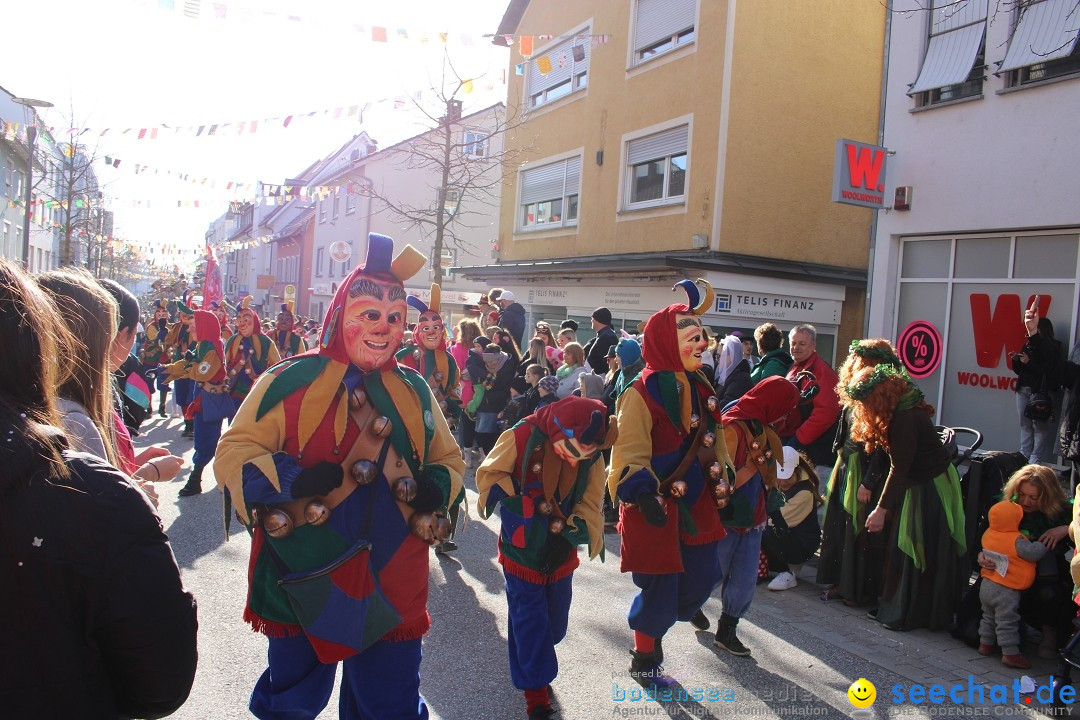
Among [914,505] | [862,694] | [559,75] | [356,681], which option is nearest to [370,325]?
[356,681]

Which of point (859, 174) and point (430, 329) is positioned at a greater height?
point (859, 174)

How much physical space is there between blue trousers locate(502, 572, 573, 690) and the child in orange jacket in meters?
2.70

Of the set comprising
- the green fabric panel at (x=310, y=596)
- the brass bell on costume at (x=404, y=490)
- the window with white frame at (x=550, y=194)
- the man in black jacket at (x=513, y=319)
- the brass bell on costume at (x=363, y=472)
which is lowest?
the green fabric panel at (x=310, y=596)

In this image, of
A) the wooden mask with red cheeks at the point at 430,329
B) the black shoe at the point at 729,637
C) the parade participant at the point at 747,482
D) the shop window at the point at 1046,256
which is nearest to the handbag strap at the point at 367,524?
the parade participant at the point at 747,482

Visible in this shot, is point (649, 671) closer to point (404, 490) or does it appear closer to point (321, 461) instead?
point (404, 490)

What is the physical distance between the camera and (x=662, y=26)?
15.0 meters

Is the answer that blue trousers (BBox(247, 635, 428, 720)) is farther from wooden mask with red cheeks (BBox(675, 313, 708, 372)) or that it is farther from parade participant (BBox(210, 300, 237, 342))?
parade participant (BBox(210, 300, 237, 342))

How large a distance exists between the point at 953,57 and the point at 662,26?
21.9ft

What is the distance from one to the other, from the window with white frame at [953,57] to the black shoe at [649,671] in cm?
828

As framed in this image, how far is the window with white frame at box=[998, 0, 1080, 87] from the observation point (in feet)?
27.3

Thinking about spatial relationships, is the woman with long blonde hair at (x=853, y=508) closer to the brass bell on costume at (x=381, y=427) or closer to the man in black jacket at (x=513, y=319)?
the brass bell on costume at (x=381, y=427)

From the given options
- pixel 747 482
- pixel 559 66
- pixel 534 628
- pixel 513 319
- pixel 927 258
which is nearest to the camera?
pixel 534 628

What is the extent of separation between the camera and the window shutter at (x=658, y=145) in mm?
14570

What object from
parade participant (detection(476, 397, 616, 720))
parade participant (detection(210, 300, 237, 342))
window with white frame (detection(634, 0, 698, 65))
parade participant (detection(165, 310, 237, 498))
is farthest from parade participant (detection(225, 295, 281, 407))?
window with white frame (detection(634, 0, 698, 65))
